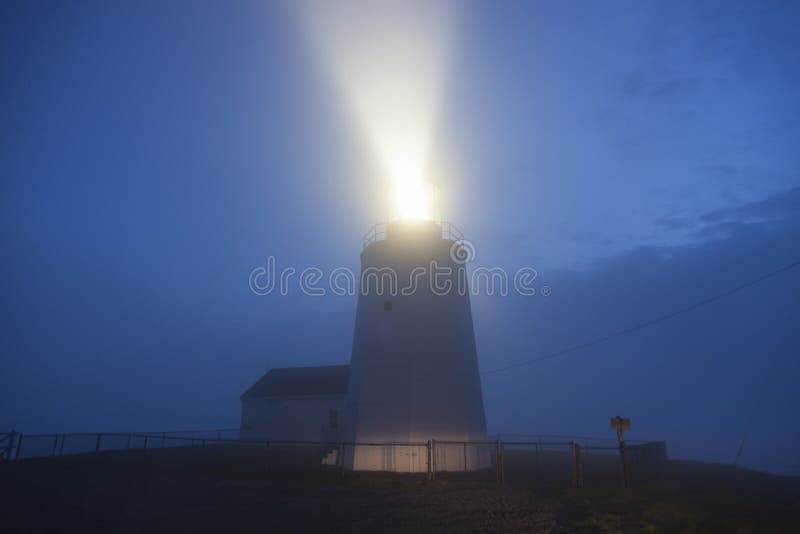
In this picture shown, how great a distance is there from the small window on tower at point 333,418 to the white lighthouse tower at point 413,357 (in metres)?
9.93

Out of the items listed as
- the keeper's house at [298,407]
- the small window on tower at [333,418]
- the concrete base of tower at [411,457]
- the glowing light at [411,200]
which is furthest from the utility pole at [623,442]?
the small window on tower at [333,418]

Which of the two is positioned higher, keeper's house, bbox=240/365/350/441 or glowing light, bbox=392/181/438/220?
glowing light, bbox=392/181/438/220

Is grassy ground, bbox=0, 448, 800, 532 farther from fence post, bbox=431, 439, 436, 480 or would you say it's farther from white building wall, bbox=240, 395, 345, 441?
white building wall, bbox=240, 395, 345, 441

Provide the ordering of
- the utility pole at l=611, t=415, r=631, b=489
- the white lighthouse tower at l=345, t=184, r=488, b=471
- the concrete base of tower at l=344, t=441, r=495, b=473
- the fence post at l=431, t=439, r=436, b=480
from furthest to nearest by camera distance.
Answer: the white lighthouse tower at l=345, t=184, r=488, b=471
the concrete base of tower at l=344, t=441, r=495, b=473
the fence post at l=431, t=439, r=436, b=480
the utility pole at l=611, t=415, r=631, b=489

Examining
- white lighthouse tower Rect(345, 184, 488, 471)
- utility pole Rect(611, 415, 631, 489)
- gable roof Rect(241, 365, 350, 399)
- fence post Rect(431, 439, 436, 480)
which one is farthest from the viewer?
gable roof Rect(241, 365, 350, 399)

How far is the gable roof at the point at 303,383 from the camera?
29.8m

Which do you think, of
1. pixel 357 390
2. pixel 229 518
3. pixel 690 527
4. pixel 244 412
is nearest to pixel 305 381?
pixel 244 412

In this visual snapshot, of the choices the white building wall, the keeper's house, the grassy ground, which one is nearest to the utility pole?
the grassy ground

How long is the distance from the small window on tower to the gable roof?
3.46 ft

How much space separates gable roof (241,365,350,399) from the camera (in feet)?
97.7

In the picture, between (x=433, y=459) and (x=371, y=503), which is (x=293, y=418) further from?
(x=371, y=503)

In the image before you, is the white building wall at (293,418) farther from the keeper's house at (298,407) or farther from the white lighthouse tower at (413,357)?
the white lighthouse tower at (413,357)

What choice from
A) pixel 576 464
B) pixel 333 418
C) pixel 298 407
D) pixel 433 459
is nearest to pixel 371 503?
pixel 433 459

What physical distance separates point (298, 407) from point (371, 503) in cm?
1965
